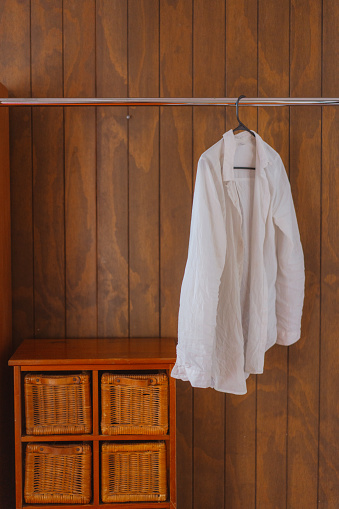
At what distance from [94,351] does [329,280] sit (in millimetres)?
1075

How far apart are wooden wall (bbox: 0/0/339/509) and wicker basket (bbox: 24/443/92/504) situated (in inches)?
11.7

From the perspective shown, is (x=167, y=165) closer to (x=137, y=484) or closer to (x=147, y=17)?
(x=147, y=17)

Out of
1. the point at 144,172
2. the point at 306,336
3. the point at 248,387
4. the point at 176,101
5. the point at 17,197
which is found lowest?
the point at 248,387

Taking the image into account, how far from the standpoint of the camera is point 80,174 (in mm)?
1952

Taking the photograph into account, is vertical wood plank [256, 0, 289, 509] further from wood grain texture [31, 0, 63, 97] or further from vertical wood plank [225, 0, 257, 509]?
wood grain texture [31, 0, 63, 97]

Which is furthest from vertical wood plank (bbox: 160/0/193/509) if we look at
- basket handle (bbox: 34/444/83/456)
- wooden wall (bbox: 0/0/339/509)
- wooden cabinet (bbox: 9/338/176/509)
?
basket handle (bbox: 34/444/83/456)

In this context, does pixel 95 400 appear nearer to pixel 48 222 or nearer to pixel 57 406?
pixel 57 406

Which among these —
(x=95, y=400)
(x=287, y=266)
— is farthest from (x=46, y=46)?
(x=95, y=400)

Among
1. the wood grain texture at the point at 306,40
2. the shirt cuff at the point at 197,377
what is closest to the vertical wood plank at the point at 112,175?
the shirt cuff at the point at 197,377

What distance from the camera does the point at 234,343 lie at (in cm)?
156

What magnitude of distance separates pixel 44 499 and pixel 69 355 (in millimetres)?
545

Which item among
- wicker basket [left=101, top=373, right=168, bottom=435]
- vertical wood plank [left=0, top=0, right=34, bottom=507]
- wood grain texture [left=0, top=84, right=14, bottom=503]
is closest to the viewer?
wicker basket [left=101, top=373, right=168, bottom=435]

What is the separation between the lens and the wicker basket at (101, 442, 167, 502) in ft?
5.56

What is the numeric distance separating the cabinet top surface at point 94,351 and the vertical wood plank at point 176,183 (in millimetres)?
176
